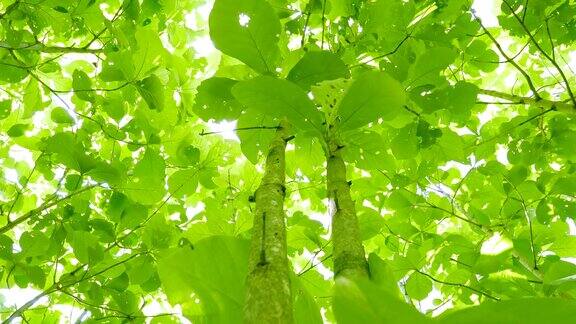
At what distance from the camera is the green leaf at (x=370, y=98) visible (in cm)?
85

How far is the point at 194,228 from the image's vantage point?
1684 mm

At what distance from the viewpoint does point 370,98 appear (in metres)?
0.87

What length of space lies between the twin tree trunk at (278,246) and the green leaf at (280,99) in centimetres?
10

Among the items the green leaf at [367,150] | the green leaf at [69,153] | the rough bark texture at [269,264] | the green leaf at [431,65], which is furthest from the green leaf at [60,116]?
the green leaf at [431,65]

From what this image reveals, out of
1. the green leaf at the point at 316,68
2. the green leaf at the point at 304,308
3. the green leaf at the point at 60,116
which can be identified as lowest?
the green leaf at the point at 304,308

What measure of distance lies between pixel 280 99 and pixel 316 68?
31 centimetres

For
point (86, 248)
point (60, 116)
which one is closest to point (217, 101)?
point (86, 248)

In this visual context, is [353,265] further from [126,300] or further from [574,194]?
[574,194]

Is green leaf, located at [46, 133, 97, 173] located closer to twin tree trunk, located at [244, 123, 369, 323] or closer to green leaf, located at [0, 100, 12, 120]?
green leaf, located at [0, 100, 12, 120]

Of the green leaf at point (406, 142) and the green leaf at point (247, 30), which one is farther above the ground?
the green leaf at point (406, 142)

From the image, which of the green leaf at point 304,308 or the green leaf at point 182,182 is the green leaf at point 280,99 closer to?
the green leaf at point 304,308

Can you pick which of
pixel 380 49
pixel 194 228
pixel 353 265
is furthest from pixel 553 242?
pixel 353 265

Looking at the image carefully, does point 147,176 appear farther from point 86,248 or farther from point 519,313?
point 519,313

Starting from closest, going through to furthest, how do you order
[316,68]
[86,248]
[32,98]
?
[316,68], [86,248], [32,98]
